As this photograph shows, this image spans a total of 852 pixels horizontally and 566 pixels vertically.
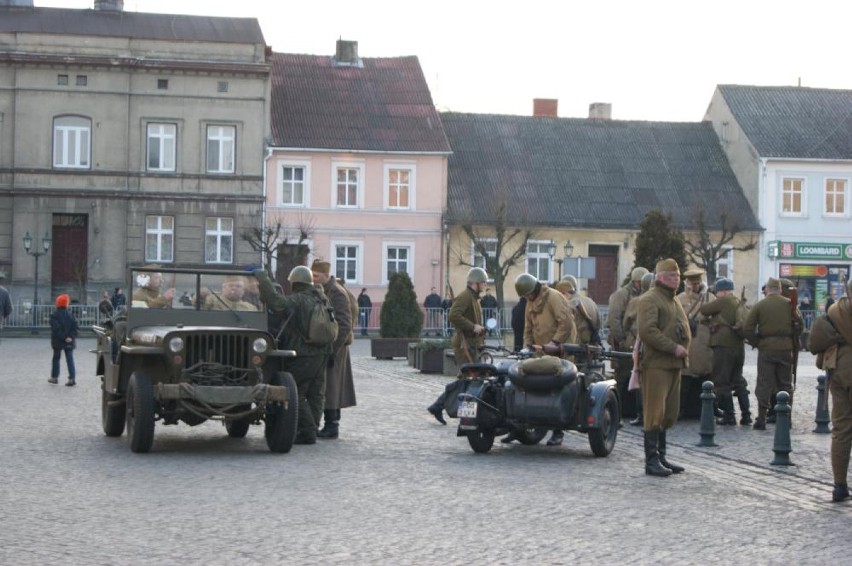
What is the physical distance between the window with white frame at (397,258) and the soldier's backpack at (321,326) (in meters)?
41.5

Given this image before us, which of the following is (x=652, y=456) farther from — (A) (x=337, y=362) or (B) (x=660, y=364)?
(A) (x=337, y=362)

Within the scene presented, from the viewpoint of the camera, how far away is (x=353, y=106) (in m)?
58.1

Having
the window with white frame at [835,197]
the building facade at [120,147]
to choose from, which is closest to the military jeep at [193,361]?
the building facade at [120,147]

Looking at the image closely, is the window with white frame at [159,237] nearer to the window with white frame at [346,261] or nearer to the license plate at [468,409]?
the window with white frame at [346,261]

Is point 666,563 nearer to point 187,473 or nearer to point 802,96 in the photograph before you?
point 187,473

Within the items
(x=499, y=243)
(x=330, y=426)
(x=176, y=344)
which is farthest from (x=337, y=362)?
(x=499, y=243)

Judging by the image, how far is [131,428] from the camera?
568 inches

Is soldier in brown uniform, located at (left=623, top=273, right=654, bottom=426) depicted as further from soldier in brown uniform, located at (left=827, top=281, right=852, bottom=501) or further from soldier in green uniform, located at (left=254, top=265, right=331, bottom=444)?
soldier in brown uniform, located at (left=827, top=281, right=852, bottom=501)

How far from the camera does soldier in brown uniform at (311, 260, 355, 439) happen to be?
53.8 feet

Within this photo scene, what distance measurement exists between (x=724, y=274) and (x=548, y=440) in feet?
146

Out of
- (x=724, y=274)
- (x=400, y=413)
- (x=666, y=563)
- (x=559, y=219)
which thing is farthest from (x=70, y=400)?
(x=724, y=274)

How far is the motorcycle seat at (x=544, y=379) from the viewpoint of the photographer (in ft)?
47.1

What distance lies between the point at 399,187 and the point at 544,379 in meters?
43.2

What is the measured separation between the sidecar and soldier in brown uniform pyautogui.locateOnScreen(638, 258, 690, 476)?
1047mm
